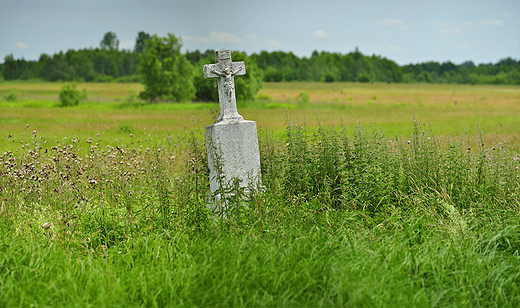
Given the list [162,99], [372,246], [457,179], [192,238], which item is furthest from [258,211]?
[162,99]

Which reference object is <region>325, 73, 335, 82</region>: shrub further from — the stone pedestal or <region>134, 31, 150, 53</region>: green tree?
the stone pedestal

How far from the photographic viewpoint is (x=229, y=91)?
21.9ft

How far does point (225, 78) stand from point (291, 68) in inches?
4637

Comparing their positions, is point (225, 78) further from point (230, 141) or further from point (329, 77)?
point (329, 77)

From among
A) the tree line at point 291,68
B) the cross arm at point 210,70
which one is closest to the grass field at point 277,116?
the cross arm at point 210,70

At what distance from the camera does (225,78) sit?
673 cm

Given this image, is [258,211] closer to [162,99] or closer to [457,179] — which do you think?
[457,179]

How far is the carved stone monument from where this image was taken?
6262 mm

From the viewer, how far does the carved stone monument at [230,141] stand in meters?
6.26

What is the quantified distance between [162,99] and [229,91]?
150 ft

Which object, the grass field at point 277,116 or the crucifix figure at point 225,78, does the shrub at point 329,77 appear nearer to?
the grass field at point 277,116

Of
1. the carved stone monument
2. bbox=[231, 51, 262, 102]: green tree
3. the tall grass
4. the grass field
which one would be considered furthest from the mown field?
bbox=[231, 51, 262, 102]: green tree

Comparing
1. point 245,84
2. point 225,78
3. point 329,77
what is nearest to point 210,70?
point 225,78

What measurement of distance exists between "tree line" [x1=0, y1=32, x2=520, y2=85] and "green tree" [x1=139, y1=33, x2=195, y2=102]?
128 feet
